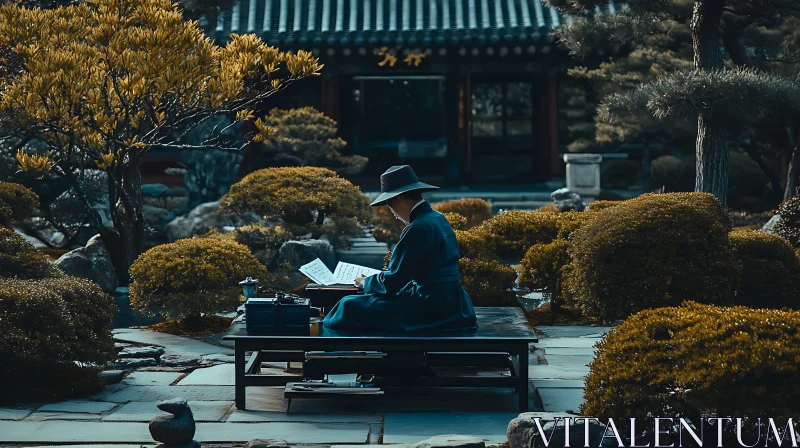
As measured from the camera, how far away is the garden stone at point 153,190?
821 inches

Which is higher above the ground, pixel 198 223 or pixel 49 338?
pixel 49 338

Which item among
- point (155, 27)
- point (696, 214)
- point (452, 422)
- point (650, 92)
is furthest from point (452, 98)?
point (452, 422)

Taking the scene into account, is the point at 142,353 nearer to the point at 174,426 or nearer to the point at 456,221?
the point at 174,426

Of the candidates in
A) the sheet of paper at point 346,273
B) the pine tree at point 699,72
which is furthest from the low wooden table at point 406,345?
the pine tree at point 699,72

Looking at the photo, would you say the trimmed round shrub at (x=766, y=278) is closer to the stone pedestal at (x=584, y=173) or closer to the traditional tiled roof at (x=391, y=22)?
the stone pedestal at (x=584, y=173)

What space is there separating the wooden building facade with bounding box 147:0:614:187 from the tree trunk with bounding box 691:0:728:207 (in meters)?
6.50

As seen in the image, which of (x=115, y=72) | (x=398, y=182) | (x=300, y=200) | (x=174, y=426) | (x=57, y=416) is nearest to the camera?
(x=174, y=426)

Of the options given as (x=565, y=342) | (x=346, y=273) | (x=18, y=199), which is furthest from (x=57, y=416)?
(x=18, y=199)

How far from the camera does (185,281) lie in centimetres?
1024

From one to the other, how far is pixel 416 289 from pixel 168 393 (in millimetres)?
1994

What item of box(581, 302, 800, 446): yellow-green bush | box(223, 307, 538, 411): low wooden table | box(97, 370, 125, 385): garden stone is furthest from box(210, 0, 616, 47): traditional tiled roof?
box(581, 302, 800, 446): yellow-green bush

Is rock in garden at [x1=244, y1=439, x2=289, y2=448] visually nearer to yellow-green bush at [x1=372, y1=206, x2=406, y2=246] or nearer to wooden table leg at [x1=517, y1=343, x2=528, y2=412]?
wooden table leg at [x1=517, y1=343, x2=528, y2=412]

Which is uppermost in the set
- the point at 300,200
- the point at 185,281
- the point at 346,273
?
the point at 300,200

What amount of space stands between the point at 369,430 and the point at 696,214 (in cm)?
443
